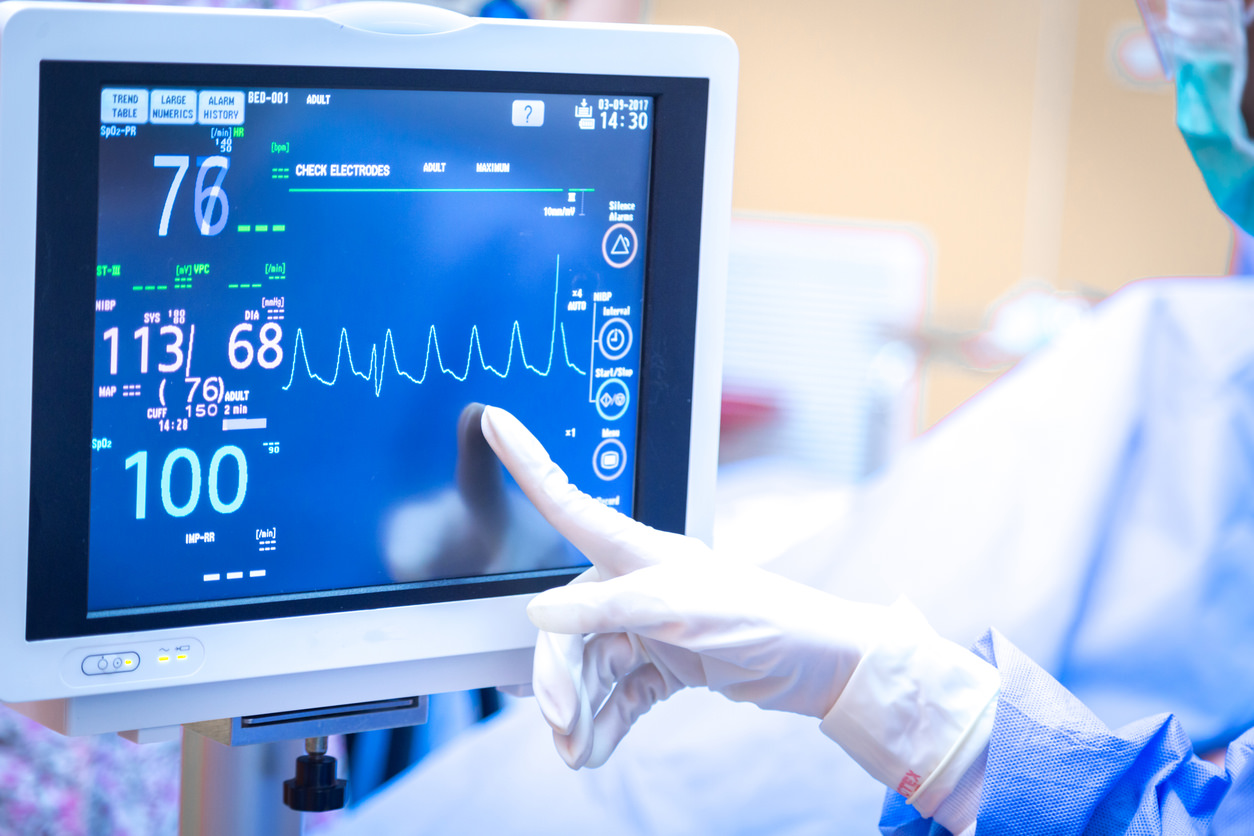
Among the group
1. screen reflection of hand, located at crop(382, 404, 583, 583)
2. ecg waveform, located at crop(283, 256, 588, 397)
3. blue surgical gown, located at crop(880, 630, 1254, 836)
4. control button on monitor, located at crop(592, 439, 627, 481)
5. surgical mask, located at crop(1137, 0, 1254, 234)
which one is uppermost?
surgical mask, located at crop(1137, 0, 1254, 234)

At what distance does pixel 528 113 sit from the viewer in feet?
2.59

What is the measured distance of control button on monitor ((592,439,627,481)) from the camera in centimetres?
86

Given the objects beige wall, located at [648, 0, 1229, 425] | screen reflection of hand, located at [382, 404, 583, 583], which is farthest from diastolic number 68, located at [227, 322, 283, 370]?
beige wall, located at [648, 0, 1229, 425]

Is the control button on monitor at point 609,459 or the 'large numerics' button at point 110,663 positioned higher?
the control button on monitor at point 609,459

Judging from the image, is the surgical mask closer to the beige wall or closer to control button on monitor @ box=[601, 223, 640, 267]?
control button on monitor @ box=[601, 223, 640, 267]

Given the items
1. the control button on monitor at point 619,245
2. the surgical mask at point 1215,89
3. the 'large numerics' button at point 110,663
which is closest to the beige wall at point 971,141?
the surgical mask at point 1215,89

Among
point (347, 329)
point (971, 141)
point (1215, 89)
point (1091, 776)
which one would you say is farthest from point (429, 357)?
point (971, 141)

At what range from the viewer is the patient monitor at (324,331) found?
2.18 ft

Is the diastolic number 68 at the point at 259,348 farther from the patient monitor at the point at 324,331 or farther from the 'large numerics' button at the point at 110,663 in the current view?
the 'large numerics' button at the point at 110,663

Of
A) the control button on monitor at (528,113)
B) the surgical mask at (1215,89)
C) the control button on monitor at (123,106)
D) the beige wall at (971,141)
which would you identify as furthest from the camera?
the beige wall at (971,141)

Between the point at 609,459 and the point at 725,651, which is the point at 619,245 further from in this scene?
the point at 725,651

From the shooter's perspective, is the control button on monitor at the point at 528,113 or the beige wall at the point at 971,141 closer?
the control button on monitor at the point at 528,113

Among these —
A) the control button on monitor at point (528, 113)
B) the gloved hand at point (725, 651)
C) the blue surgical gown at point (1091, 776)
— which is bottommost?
the blue surgical gown at point (1091, 776)

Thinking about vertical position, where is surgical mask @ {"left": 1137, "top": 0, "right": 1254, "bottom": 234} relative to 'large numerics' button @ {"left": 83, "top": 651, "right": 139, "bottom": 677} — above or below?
above
